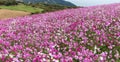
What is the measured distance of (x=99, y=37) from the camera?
11117 mm

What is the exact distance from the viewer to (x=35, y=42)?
10859 mm

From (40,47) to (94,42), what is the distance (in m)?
1.84

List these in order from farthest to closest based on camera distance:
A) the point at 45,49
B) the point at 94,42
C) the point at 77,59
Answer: the point at 94,42 → the point at 45,49 → the point at 77,59

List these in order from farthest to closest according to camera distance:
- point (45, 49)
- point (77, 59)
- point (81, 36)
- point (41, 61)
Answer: point (81, 36), point (45, 49), point (77, 59), point (41, 61)

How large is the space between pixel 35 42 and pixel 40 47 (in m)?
1.01

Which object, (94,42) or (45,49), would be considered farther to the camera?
(94,42)

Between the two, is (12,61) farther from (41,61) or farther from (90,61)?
(90,61)

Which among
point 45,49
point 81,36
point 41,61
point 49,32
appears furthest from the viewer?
point 49,32

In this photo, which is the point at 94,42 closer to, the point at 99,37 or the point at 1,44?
the point at 99,37

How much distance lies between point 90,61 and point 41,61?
1.14 m

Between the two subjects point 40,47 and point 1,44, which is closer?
point 40,47

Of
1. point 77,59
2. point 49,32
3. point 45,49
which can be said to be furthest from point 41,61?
point 49,32

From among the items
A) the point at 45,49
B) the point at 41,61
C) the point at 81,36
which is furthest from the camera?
the point at 81,36

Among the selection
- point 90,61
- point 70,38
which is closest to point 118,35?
point 70,38
